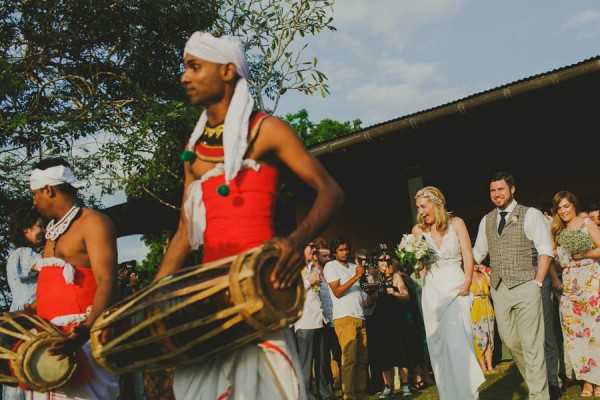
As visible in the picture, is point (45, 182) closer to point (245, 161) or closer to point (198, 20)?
point (245, 161)

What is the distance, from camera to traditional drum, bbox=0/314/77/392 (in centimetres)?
359

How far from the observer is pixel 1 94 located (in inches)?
437

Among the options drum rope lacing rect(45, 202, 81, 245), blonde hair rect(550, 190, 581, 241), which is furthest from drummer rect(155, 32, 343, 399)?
blonde hair rect(550, 190, 581, 241)

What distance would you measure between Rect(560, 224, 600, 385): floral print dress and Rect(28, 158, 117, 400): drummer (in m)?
6.05

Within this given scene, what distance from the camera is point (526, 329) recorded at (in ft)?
24.6

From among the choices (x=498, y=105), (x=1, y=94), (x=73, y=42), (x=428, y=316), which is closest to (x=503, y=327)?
(x=428, y=316)

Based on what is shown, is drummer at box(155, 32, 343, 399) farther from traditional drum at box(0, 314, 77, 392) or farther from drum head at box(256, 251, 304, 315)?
traditional drum at box(0, 314, 77, 392)

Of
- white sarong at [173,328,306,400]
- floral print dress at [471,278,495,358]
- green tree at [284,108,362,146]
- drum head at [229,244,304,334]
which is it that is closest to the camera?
drum head at [229,244,304,334]

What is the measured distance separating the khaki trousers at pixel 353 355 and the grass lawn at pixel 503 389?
2.09 ft

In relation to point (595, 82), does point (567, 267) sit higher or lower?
lower

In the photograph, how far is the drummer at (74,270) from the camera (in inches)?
152

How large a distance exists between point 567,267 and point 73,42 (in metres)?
9.04

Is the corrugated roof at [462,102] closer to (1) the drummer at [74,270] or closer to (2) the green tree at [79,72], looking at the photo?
(2) the green tree at [79,72]

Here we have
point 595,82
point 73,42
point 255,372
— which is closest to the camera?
point 255,372
